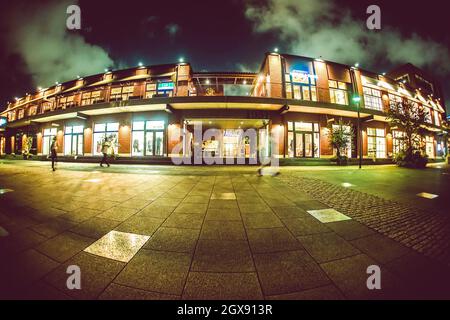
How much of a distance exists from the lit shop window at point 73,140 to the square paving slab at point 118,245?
19.3m

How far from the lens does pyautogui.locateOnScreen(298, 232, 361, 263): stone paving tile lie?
6.57 ft

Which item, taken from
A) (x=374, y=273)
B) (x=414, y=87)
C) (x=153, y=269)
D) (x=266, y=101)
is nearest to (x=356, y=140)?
(x=266, y=101)

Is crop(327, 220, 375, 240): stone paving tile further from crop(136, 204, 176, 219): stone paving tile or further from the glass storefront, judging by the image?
the glass storefront

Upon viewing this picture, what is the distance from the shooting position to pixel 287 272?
1.73 metres

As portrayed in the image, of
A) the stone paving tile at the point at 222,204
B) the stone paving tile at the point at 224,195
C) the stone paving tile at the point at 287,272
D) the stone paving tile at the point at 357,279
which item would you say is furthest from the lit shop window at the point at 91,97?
the stone paving tile at the point at 357,279

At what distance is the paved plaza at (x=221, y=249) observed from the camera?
151 cm

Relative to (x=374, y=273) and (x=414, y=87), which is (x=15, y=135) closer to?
(x=374, y=273)

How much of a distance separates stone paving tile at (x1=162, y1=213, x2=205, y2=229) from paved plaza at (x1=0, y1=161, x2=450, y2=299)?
0.02m

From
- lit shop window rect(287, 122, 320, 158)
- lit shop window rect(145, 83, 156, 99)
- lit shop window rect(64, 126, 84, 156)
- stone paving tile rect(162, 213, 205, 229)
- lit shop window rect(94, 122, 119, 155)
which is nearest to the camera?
stone paving tile rect(162, 213, 205, 229)

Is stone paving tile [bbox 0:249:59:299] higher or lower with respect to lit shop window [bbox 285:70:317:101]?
lower

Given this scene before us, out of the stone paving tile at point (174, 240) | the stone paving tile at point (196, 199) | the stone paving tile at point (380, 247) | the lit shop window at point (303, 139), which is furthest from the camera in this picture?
the lit shop window at point (303, 139)

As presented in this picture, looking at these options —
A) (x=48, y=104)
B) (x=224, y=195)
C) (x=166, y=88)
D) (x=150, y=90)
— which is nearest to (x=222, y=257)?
(x=224, y=195)

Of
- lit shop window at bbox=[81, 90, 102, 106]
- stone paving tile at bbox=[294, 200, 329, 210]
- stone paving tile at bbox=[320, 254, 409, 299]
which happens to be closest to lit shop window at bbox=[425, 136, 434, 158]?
stone paving tile at bbox=[294, 200, 329, 210]

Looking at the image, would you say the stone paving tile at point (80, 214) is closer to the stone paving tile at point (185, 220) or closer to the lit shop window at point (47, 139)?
the stone paving tile at point (185, 220)
